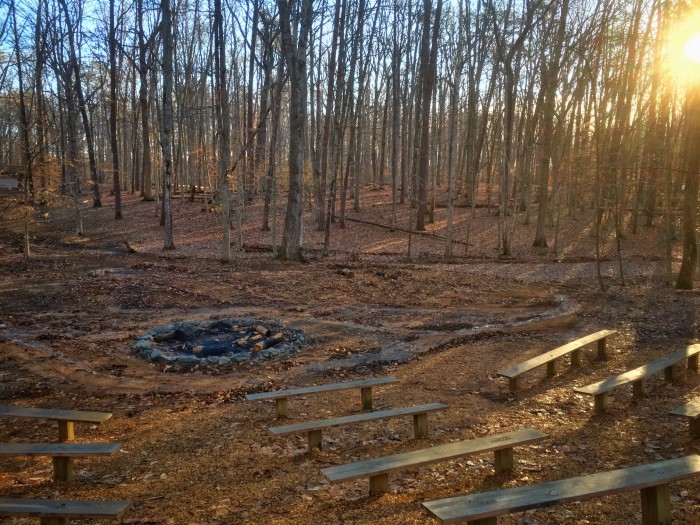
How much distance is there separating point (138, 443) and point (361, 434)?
2241 millimetres

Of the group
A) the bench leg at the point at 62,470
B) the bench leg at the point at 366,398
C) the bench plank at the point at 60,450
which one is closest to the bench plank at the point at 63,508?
the bench plank at the point at 60,450

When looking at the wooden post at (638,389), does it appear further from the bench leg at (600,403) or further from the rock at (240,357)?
the rock at (240,357)

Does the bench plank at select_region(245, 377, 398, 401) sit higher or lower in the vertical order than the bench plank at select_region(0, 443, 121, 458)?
lower

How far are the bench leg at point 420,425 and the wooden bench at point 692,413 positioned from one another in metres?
2.29

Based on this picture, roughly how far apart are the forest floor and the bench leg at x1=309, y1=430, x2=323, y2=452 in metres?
0.11

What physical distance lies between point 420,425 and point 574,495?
221cm

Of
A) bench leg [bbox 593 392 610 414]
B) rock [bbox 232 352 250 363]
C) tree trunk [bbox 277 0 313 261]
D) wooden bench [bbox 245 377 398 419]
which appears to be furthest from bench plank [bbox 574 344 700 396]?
tree trunk [bbox 277 0 313 261]

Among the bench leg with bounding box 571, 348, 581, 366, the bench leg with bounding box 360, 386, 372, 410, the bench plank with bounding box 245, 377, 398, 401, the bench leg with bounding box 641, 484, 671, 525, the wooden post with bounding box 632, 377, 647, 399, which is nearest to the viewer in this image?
the bench leg with bounding box 641, 484, 671, 525

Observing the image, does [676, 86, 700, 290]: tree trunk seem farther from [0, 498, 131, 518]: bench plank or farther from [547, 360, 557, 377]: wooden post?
[0, 498, 131, 518]: bench plank

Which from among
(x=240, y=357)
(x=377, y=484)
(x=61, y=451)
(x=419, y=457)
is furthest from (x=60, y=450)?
(x=240, y=357)

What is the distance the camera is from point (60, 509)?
3170 mm

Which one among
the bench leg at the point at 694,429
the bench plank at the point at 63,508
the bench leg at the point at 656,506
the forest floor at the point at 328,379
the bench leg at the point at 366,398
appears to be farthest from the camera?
the bench leg at the point at 366,398

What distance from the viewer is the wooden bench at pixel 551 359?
6.55m

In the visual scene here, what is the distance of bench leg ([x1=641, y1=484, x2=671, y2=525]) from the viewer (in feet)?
11.1
